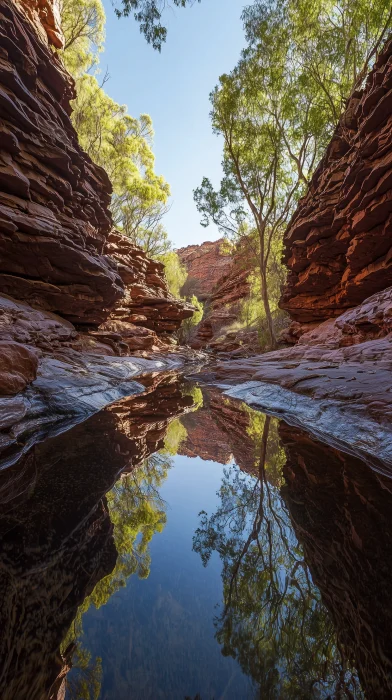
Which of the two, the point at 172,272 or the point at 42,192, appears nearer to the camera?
the point at 42,192

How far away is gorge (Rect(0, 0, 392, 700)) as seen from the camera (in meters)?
1.27

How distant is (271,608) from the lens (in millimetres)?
1577

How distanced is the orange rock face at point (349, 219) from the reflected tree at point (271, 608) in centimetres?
1004

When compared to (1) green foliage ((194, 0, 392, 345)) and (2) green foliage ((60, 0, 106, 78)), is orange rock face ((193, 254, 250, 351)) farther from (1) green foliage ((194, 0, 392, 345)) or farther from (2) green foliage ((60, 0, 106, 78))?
(2) green foliage ((60, 0, 106, 78))

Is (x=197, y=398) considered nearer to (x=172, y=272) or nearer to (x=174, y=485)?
(x=174, y=485)

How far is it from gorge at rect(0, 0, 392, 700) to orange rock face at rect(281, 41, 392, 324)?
10cm

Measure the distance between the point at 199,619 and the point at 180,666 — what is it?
0.28 metres

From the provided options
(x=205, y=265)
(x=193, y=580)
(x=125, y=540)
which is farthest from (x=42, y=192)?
(x=205, y=265)

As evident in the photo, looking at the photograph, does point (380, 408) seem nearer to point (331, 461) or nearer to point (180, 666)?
point (331, 461)

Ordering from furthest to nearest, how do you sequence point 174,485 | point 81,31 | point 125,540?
1. point 81,31
2. point 174,485
3. point 125,540

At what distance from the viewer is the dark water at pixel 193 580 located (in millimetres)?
1185

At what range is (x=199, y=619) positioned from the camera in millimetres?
1501

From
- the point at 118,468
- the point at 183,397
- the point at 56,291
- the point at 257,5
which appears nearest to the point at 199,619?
the point at 118,468

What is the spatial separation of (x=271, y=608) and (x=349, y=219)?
475 inches
